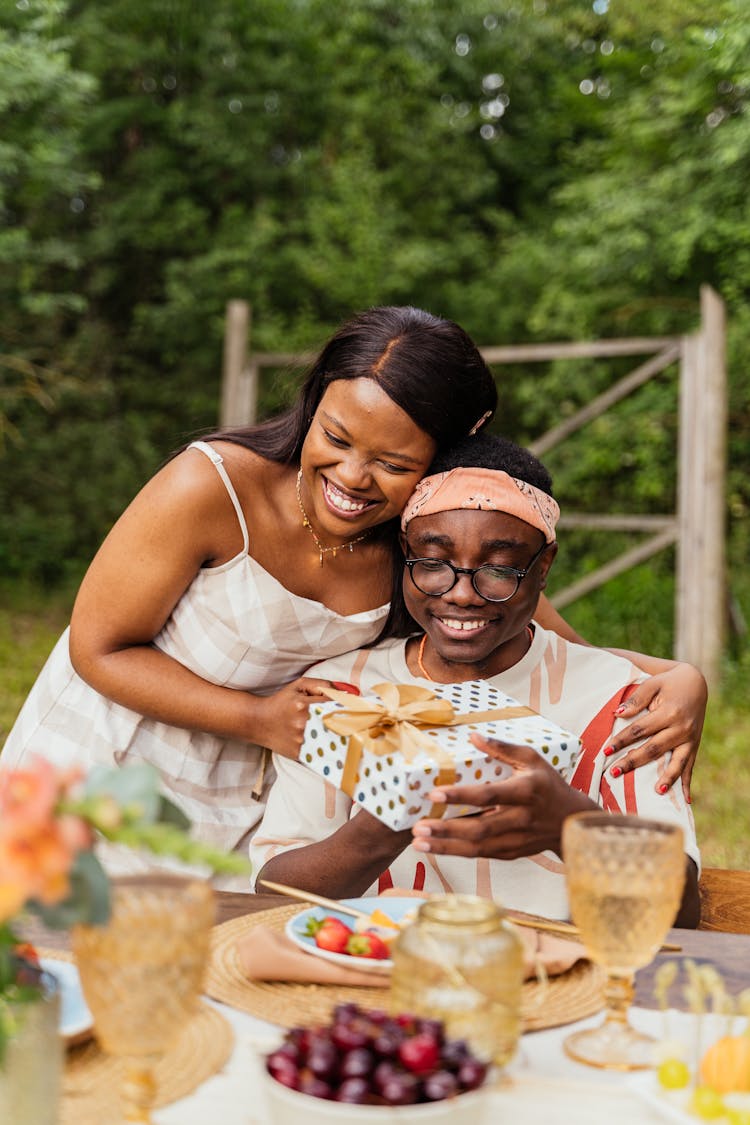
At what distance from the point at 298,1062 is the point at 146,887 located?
212 mm

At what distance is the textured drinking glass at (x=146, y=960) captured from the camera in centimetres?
110

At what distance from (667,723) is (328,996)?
38.4 inches

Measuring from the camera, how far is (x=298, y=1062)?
44.8 inches

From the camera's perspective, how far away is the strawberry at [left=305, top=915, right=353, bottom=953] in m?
1.61

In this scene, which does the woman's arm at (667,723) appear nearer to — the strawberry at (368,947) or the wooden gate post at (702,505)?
the strawberry at (368,947)

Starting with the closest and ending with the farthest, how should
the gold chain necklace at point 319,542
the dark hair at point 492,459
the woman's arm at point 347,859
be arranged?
the woman's arm at point 347,859 → the dark hair at point 492,459 → the gold chain necklace at point 319,542

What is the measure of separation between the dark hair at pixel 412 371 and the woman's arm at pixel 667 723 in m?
0.64

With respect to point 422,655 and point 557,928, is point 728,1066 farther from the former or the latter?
point 422,655

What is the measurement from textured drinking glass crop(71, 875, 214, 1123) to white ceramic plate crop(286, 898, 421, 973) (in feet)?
1.41

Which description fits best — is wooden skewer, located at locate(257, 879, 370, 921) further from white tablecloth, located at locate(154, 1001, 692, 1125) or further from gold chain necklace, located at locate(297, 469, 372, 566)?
gold chain necklace, located at locate(297, 469, 372, 566)

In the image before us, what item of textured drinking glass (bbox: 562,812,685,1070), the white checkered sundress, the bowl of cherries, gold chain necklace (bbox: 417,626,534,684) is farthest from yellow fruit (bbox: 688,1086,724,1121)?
the white checkered sundress

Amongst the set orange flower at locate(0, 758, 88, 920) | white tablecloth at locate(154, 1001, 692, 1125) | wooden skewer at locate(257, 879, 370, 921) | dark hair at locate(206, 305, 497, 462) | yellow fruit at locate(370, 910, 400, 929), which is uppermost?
dark hair at locate(206, 305, 497, 462)

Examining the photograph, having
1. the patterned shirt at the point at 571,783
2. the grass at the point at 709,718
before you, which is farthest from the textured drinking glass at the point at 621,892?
the grass at the point at 709,718

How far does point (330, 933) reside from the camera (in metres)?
1.62
